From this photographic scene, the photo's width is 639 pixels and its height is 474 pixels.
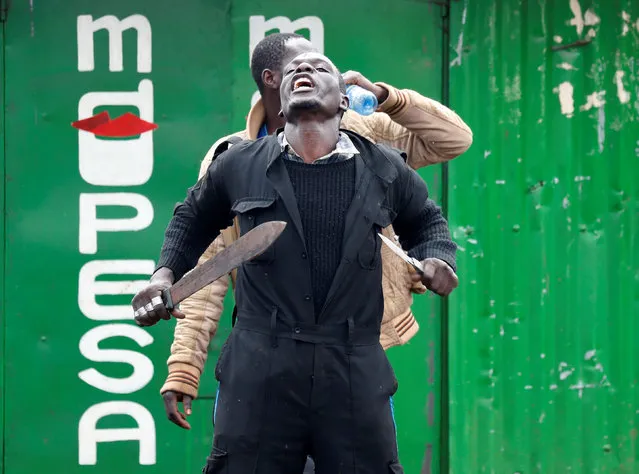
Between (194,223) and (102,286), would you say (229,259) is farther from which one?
(102,286)

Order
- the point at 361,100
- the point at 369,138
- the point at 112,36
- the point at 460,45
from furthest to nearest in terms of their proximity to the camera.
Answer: the point at 460,45 < the point at 112,36 < the point at 369,138 < the point at 361,100

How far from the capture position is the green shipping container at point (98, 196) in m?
5.00

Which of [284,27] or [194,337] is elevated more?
[284,27]

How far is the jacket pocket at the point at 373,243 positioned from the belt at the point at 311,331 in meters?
0.17

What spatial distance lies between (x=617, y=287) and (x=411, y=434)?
50.4 inches

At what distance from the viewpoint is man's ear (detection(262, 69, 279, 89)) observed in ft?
12.8

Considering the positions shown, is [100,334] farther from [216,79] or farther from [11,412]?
[216,79]

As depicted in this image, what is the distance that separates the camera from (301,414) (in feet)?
9.43

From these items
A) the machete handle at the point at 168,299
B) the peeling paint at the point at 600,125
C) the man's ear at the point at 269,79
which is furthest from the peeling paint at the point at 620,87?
the machete handle at the point at 168,299

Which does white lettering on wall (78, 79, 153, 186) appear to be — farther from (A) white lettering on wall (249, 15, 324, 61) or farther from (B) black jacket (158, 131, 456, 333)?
(B) black jacket (158, 131, 456, 333)

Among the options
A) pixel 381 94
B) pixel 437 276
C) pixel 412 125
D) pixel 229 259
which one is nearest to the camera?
pixel 229 259

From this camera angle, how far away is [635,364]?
5.27m

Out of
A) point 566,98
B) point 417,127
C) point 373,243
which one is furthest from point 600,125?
point 373,243

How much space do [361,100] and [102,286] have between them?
209 cm
